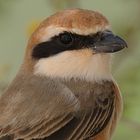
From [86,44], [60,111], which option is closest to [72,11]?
[86,44]

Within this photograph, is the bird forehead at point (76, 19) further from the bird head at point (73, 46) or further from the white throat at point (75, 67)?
the white throat at point (75, 67)

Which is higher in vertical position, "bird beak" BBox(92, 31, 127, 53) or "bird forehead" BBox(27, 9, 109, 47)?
"bird forehead" BBox(27, 9, 109, 47)

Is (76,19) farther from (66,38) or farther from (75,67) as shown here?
(75,67)

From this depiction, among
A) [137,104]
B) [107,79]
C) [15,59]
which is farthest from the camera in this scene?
[15,59]

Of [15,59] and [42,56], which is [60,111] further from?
[15,59]

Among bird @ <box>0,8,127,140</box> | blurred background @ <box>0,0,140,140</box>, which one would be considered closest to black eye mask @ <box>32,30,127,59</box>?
bird @ <box>0,8,127,140</box>

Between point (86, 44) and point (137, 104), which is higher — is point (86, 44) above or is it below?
above

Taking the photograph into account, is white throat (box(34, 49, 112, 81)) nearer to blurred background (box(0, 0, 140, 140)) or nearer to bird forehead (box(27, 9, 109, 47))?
bird forehead (box(27, 9, 109, 47))
